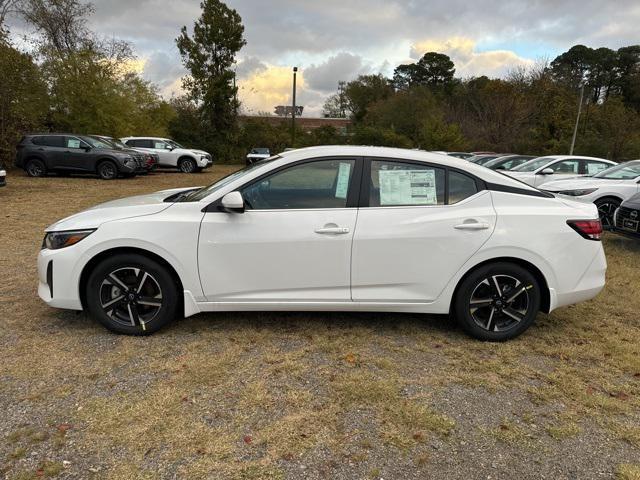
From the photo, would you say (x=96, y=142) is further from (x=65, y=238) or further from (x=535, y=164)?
(x=65, y=238)

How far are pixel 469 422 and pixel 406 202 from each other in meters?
1.65

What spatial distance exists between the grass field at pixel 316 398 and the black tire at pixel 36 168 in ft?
47.4

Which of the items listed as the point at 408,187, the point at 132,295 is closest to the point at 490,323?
the point at 408,187

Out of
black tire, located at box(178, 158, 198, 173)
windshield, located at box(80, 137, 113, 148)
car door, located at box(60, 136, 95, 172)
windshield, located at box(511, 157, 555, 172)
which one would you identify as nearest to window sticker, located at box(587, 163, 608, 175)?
windshield, located at box(511, 157, 555, 172)

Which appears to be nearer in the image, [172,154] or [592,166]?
[592,166]

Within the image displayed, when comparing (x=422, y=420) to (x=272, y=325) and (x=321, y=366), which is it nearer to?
(x=321, y=366)

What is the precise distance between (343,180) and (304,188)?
0.32 meters

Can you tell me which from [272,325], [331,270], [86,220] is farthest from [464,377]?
[86,220]

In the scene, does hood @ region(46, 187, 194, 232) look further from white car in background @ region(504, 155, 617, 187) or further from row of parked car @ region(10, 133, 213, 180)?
row of parked car @ region(10, 133, 213, 180)

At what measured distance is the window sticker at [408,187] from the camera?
3.61m

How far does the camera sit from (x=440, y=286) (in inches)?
142

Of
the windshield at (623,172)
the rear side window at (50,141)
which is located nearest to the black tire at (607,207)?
the windshield at (623,172)

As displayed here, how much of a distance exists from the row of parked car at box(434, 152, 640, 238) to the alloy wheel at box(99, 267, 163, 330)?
3.20 metres

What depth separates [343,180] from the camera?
11.9 ft
